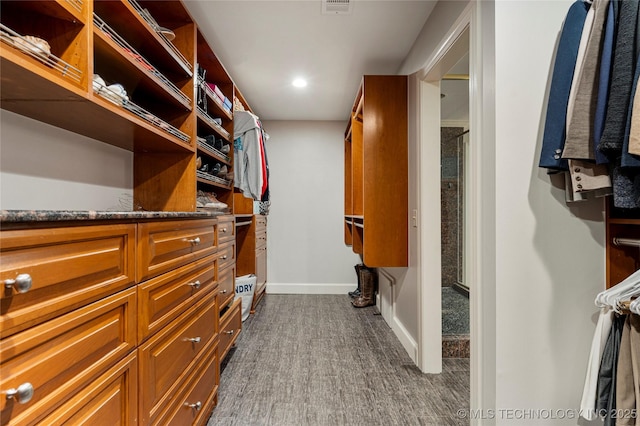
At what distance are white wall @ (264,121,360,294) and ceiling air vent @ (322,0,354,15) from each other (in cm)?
225

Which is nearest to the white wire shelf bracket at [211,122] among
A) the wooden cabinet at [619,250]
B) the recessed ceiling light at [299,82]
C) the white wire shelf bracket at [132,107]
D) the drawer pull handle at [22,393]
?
the white wire shelf bracket at [132,107]

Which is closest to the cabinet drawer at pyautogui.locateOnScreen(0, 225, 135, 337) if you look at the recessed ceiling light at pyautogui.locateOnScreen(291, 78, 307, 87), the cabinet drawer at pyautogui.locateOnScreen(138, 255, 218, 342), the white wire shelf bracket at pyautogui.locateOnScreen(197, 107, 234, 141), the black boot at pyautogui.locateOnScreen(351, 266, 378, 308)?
the cabinet drawer at pyautogui.locateOnScreen(138, 255, 218, 342)

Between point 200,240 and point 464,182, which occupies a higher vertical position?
point 464,182

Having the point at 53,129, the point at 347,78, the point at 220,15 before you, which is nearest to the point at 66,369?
the point at 53,129

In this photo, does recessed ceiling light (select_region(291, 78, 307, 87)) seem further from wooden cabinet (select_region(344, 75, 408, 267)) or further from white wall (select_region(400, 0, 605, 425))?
white wall (select_region(400, 0, 605, 425))

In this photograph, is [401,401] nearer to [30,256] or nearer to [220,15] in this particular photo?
[30,256]

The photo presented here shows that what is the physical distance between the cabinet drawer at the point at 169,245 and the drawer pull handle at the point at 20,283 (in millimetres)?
367

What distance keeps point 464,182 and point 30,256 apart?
3604 millimetres

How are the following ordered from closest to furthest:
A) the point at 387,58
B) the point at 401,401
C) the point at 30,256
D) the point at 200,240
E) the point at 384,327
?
the point at 30,256 → the point at 200,240 → the point at 401,401 → the point at 387,58 → the point at 384,327

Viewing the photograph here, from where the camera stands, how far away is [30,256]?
56 centimetres

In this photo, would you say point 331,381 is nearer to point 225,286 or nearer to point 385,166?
point 225,286

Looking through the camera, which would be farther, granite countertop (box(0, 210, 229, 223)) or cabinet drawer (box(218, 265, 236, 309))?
cabinet drawer (box(218, 265, 236, 309))

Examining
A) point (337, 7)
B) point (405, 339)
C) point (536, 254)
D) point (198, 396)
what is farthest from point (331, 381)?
point (337, 7)

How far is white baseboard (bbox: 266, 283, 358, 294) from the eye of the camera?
4098 millimetres
